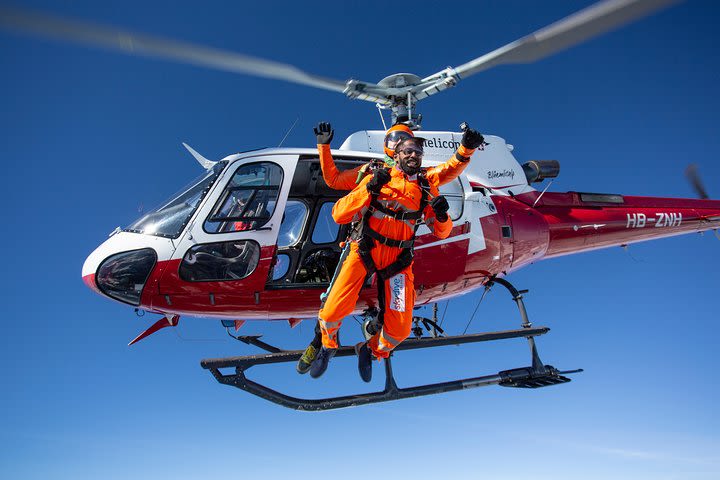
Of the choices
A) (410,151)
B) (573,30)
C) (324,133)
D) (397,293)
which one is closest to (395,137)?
(410,151)

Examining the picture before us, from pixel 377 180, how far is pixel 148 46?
2.29m

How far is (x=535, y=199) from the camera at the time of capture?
809 centimetres

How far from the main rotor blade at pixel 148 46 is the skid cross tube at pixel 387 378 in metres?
3.21

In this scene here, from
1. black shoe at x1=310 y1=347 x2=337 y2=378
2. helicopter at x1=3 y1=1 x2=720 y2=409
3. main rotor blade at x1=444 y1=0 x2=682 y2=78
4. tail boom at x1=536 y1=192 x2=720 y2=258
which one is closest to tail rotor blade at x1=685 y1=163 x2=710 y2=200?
tail boom at x1=536 y1=192 x2=720 y2=258

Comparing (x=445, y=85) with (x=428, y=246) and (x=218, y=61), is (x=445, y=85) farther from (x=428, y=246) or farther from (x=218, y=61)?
(x=218, y=61)

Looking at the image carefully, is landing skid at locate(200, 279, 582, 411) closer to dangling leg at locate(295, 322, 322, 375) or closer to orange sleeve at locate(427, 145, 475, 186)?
dangling leg at locate(295, 322, 322, 375)

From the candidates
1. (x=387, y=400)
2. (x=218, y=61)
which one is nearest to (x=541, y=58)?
(x=218, y=61)

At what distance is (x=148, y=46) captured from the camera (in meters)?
4.45

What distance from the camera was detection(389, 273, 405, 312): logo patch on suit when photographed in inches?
216

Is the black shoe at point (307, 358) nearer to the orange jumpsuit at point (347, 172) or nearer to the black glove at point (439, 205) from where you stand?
the orange jumpsuit at point (347, 172)

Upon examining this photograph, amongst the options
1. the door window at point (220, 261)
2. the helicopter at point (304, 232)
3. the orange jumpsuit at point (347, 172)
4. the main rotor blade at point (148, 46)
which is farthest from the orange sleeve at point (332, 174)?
the door window at point (220, 261)

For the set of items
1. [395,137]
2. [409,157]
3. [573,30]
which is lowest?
[409,157]

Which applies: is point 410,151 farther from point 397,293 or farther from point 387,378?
point 387,378

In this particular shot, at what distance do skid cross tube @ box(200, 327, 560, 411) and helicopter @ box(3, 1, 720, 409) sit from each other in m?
0.02
